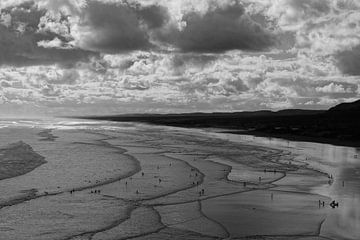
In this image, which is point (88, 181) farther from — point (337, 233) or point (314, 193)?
point (337, 233)

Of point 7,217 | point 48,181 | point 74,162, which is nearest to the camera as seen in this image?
point 7,217

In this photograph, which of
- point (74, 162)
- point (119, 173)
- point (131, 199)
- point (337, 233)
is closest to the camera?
point (337, 233)

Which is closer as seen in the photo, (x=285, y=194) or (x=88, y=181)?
(x=285, y=194)

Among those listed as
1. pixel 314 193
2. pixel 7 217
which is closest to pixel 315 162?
pixel 314 193

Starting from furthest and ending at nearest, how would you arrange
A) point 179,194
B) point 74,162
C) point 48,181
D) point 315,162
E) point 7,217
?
1. point 315,162
2. point 74,162
3. point 48,181
4. point 179,194
5. point 7,217

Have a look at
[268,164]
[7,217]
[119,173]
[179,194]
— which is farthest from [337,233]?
[268,164]

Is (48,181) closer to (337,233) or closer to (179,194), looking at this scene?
(179,194)
